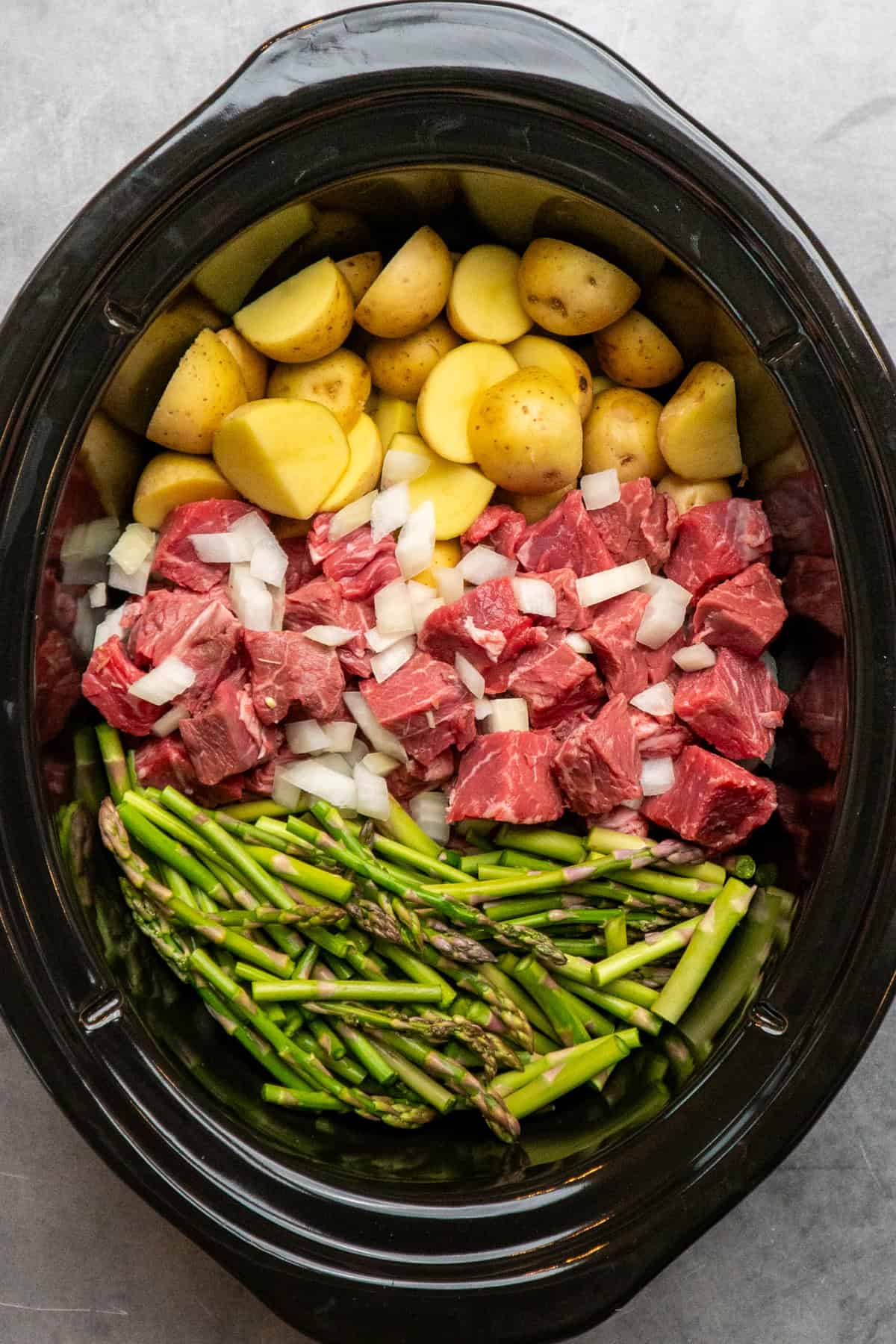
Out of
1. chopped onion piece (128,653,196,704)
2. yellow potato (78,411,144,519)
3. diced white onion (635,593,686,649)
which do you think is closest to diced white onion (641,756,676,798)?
diced white onion (635,593,686,649)

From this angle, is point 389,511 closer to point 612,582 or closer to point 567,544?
point 567,544

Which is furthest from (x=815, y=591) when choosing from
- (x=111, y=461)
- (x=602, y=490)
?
(x=111, y=461)

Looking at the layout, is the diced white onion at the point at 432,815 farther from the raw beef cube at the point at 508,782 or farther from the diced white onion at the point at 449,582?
the diced white onion at the point at 449,582

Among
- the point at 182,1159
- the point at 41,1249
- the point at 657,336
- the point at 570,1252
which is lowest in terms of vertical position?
the point at 41,1249

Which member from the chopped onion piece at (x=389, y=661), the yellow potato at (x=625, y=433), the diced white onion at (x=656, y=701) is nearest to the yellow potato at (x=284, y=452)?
the chopped onion piece at (x=389, y=661)

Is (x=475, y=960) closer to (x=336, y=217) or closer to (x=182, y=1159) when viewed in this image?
(x=182, y=1159)

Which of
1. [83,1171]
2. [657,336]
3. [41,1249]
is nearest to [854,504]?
[657,336]
